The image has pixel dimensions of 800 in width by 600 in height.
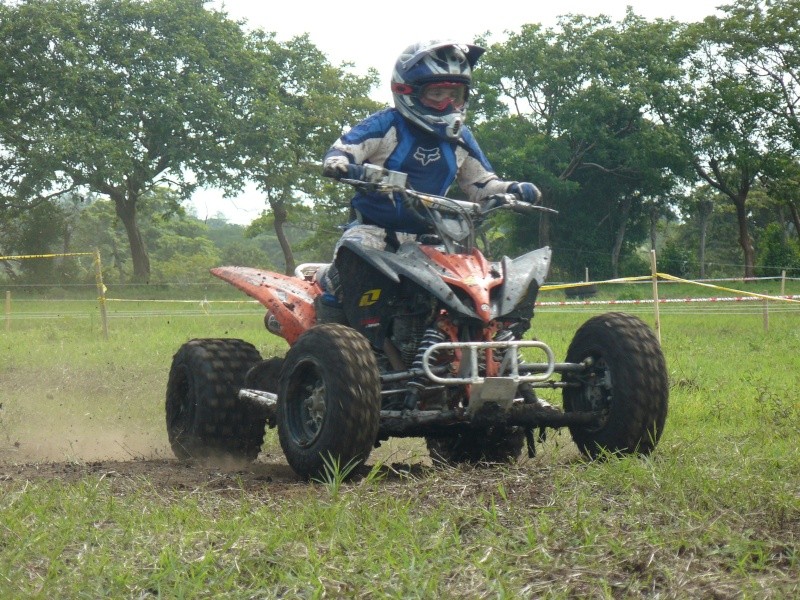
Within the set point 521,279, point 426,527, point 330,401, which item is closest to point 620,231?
point 521,279

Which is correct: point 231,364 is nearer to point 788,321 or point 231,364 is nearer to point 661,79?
point 788,321

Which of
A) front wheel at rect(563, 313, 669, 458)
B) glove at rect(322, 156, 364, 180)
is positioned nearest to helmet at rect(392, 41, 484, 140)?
glove at rect(322, 156, 364, 180)

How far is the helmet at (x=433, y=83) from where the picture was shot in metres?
6.48

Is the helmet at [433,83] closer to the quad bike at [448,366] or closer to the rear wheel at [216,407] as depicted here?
the quad bike at [448,366]

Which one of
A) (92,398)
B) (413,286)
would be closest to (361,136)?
(413,286)

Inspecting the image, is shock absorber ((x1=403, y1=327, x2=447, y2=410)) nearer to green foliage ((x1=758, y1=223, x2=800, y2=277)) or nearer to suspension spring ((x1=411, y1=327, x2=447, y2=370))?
suspension spring ((x1=411, y1=327, x2=447, y2=370))

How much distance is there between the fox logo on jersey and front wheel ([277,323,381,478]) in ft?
4.72

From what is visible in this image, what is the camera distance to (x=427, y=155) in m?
6.73

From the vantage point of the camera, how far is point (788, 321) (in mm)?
19500

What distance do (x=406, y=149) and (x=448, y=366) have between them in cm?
143

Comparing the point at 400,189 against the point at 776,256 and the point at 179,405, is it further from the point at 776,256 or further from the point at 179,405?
the point at 776,256

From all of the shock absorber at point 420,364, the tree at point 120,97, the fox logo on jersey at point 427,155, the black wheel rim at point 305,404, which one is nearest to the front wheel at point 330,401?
the black wheel rim at point 305,404

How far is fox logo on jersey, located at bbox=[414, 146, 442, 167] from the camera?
671 cm

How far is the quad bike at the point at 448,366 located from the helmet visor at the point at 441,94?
62cm
